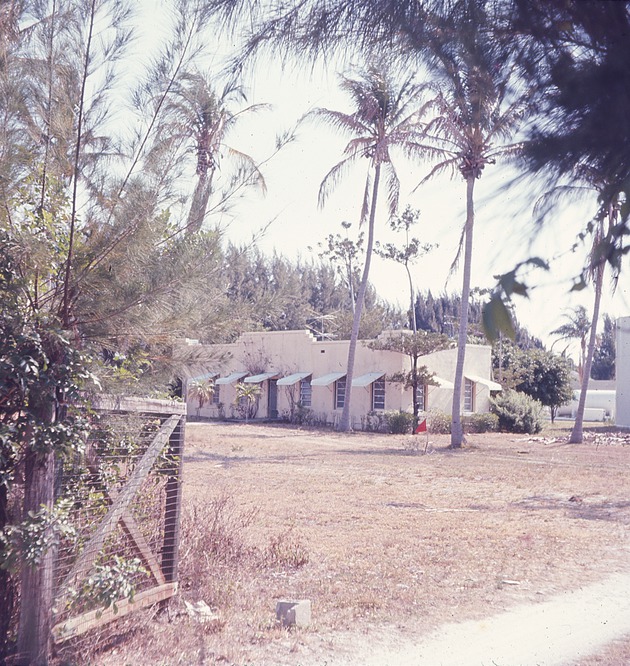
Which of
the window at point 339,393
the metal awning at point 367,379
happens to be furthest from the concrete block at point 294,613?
the window at point 339,393

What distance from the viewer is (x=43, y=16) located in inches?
163

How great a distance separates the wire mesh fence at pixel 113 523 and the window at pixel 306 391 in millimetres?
28780

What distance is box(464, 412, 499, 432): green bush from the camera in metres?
30.9

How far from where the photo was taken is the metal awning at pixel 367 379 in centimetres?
3092

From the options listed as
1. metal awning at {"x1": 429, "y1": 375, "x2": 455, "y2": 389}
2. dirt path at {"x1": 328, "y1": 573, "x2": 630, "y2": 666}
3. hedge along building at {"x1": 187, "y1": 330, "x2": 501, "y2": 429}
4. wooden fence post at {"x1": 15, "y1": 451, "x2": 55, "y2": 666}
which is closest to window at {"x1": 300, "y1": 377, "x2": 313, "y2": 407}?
hedge along building at {"x1": 187, "y1": 330, "x2": 501, "y2": 429}

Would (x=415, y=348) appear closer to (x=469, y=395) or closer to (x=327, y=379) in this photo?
(x=327, y=379)

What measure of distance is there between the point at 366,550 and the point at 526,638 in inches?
110

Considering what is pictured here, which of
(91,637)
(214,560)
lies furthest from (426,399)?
(91,637)

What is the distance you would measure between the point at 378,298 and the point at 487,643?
53233 millimetres

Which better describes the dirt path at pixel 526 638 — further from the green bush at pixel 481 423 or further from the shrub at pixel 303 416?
the shrub at pixel 303 416

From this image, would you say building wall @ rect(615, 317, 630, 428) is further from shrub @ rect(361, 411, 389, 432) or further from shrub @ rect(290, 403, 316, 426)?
shrub @ rect(290, 403, 316, 426)

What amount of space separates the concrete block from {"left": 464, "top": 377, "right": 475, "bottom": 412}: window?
1153 inches

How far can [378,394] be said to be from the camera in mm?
32000

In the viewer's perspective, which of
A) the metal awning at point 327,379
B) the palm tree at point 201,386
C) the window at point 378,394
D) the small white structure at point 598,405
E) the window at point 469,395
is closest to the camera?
the palm tree at point 201,386
